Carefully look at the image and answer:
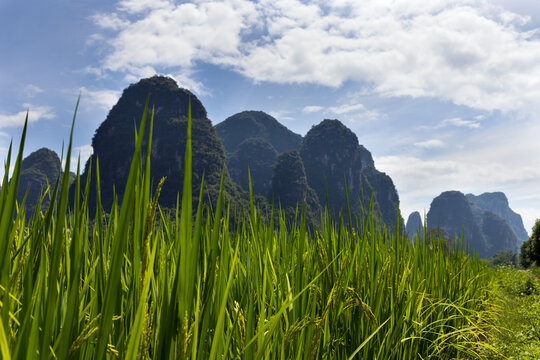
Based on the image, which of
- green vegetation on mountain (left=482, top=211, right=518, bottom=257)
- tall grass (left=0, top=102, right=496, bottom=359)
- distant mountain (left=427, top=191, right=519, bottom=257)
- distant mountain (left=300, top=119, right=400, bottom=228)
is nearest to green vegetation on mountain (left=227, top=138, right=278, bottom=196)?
distant mountain (left=300, top=119, right=400, bottom=228)

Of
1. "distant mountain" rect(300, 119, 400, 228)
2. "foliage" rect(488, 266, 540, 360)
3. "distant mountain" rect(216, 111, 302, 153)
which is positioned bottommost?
"foliage" rect(488, 266, 540, 360)

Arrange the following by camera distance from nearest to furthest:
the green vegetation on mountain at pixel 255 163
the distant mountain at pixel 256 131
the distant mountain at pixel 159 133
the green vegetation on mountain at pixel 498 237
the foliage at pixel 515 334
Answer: the foliage at pixel 515 334, the distant mountain at pixel 159 133, the green vegetation on mountain at pixel 255 163, the green vegetation on mountain at pixel 498 237, the distant mountain at pixel 256 131

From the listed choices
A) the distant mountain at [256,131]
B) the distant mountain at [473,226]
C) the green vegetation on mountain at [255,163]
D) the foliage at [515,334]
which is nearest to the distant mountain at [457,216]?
the distant mountain at [473,226]

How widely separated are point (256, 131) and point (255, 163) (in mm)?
34684

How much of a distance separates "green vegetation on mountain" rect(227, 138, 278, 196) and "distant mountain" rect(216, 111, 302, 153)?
909 inches

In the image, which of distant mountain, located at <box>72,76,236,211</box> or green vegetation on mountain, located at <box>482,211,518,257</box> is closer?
distant mountain, located at <box>72,76,236,211</box>

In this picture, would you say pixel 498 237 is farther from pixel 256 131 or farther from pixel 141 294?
pixel 141 294

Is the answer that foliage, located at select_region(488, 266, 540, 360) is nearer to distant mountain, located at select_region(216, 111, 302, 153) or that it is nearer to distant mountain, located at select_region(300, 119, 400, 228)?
distant mountain, located at select_region(300, 119, 400, 228)

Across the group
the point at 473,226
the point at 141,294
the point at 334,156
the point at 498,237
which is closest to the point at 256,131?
the point at 334,156

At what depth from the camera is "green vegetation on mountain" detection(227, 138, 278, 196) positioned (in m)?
119

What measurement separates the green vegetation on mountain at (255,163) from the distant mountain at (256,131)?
75.7 feet

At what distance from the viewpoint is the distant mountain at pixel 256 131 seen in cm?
15138

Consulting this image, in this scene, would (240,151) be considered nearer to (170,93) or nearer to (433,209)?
(170,93)

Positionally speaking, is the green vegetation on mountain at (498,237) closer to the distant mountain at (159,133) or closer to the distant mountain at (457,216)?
the distant mountain at (457,216)
